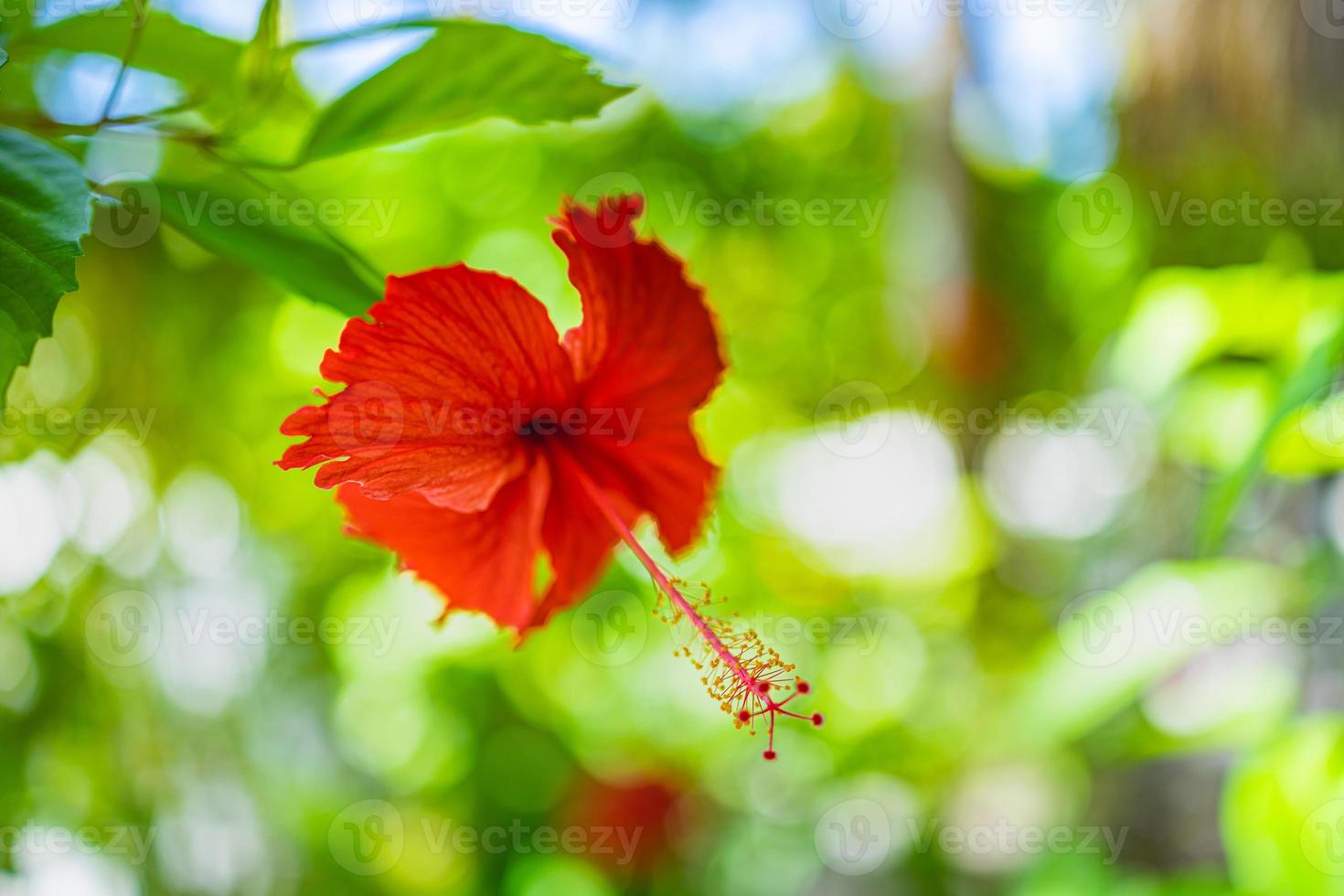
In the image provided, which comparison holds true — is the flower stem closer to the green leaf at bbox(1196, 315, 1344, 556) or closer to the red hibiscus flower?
the red hibiscus flower

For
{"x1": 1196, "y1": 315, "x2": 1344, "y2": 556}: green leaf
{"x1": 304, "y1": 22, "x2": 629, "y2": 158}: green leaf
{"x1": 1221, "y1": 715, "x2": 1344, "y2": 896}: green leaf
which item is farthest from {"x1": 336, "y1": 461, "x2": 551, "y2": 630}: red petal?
{"x1": 1221, "y1": 715, "x2": 1344, "y2": 896}: green leaf

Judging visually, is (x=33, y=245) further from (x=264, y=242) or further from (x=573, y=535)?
(x=573, y=535)

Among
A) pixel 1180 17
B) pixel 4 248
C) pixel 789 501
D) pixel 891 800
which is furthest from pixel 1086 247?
pixel 4 248

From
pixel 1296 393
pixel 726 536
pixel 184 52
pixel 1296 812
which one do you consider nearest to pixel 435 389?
pixel 184 52

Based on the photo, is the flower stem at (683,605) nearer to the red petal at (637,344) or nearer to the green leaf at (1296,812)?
the red petal at (637,344)

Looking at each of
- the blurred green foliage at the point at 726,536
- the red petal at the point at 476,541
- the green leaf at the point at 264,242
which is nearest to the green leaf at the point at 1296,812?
the blurred green foliage at the point at 726,536

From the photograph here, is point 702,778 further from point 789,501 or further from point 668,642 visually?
point 789,501
